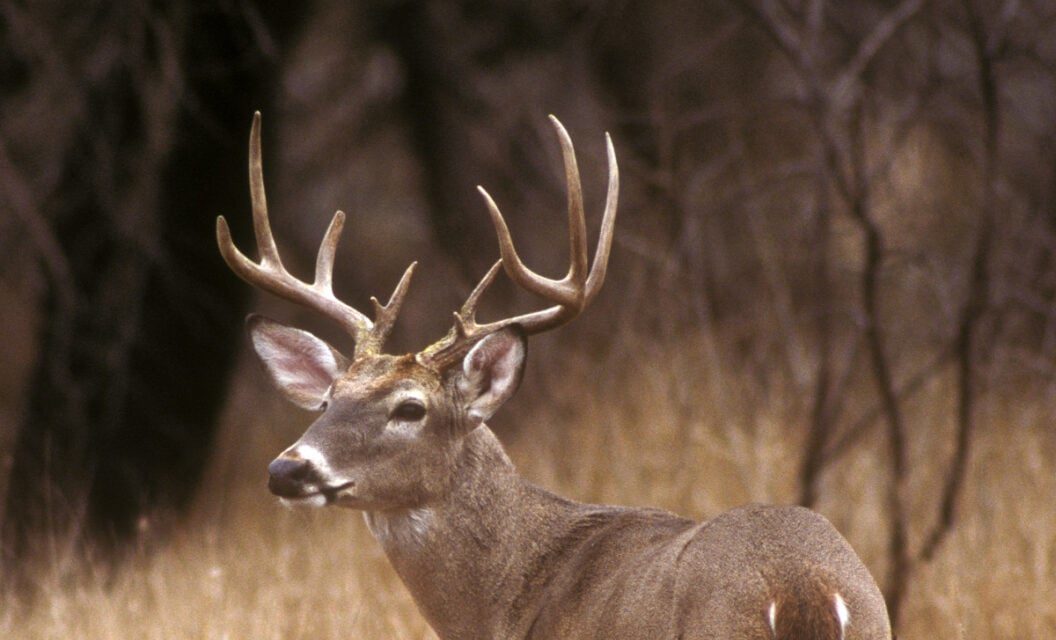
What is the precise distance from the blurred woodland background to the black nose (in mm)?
1442

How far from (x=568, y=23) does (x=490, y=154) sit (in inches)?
79.8

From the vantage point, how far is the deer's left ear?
462 centimetres

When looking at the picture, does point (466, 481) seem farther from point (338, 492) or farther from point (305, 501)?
point (305, 501)

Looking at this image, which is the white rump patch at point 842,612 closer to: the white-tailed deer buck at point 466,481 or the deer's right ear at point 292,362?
the white-tailed deer buck at point 466,481

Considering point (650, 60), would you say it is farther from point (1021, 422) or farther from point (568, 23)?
point (1021, 422)

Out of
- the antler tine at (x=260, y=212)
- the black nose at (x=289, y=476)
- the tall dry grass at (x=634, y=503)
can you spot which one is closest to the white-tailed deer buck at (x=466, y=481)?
the black nose at (x=289, y=476)

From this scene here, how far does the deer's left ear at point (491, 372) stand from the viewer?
15.1ft

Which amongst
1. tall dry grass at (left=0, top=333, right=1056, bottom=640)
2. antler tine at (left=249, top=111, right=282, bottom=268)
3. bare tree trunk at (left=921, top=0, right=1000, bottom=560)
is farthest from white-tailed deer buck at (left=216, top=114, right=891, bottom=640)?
bare tree trunk at (left=921, top=0, right=1000, bottom=560)

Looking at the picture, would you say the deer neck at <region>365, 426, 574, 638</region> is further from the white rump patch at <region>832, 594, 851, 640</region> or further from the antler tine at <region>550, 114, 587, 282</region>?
the white rump patch at <region>832, 594, 851, 640</region>

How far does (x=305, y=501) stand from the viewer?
14.2ft

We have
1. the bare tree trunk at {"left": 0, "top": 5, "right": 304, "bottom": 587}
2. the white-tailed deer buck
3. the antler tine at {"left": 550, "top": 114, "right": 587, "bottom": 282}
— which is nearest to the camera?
the white-tailed deer buck

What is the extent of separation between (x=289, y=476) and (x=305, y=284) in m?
0.90

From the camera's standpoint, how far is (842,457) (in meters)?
7.57

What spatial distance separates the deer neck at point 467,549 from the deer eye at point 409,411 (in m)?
0.19
